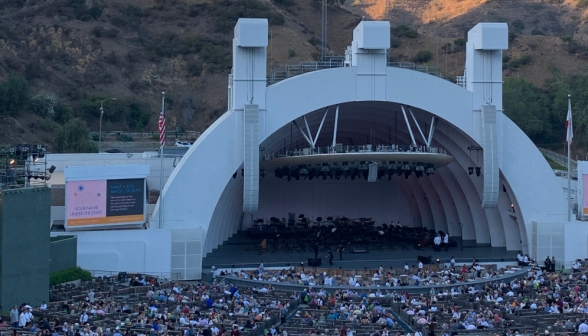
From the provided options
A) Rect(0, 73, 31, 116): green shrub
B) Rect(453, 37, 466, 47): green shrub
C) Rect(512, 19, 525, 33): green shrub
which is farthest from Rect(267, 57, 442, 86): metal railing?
Rect(512, 19, 525, 33): green shrub

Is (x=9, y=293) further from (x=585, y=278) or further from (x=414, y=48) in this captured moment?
(x=414, y=48)

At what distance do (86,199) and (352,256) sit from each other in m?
10.8

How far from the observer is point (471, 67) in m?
36.7

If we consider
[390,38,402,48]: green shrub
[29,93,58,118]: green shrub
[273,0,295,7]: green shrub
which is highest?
[273,0,295,7]: green shrub

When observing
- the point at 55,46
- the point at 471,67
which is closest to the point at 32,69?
the point at 55,46

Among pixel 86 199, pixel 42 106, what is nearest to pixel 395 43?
pixel 42 106

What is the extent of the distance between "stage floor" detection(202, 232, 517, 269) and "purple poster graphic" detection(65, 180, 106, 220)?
4.61m

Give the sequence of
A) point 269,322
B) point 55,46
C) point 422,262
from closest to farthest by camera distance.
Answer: point 269,322 → point 422,262 → point 55,46

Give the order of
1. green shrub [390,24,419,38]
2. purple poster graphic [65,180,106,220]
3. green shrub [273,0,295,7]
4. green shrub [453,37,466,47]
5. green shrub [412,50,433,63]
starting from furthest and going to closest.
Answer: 1. green shrub [273,0,295,7]
2. green shrub [390,24,419,38]
3. green shrub [453,37,466,47]
4. green shrub [412,50,433,63]
5. purple poster graphic [65,180,106,220]

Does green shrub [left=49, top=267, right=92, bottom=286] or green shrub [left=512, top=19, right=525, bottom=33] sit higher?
green shrub [left=512, top=19, right=525, bottom=33]

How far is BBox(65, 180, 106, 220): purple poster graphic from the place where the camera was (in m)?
32.7

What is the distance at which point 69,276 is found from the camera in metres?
30.6

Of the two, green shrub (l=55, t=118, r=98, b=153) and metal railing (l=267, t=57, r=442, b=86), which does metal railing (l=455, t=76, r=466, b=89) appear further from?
green shrub (l=55, t=118, r=98, b=153)

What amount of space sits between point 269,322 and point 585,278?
12.1 m
